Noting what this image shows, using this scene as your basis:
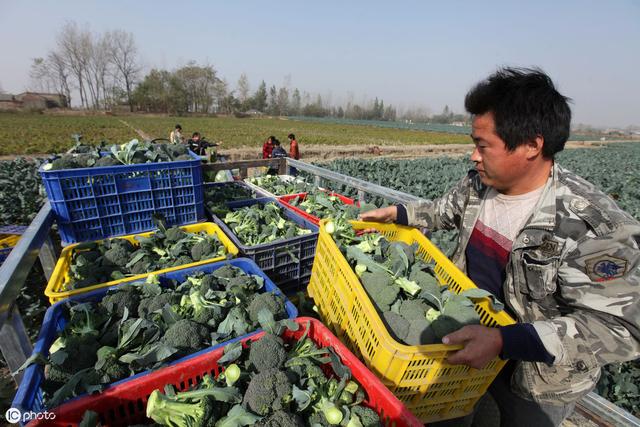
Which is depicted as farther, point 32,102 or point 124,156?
point 32,102

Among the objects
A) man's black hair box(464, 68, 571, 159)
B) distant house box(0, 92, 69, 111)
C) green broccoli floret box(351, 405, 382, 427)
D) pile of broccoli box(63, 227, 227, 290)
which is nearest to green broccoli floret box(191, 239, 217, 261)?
pile of broccoli box(63, 227, 227, 290)

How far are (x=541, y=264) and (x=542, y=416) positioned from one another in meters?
0.89

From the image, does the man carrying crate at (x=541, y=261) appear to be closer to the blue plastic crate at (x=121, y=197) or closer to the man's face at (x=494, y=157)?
the man's face at (x=494, y=157)

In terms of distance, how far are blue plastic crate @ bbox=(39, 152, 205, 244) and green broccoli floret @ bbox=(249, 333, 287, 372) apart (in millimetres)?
1963

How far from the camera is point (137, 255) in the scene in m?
2.41

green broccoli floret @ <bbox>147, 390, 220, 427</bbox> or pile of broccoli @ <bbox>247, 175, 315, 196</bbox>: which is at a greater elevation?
green broccoli floret @ <bbox>147, 390, 220, 427</bbox>

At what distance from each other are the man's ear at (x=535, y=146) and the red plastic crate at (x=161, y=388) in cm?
142

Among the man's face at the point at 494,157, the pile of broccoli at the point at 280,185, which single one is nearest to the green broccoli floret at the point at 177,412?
the man's face at the point at 494,157

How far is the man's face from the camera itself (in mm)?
1696

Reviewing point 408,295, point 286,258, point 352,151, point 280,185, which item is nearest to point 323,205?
point 286,258

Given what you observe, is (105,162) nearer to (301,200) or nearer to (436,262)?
(301,200)

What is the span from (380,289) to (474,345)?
51 centimetres

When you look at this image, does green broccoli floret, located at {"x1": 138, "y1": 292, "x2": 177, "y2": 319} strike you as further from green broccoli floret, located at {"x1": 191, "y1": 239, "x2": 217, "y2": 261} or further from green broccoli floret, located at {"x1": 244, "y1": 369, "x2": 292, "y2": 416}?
green broccoli floret, located at {"x1": 244, "y1": 369, "x2": 292, "y2": 416}

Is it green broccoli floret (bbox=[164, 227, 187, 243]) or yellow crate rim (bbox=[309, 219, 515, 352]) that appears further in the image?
green broccoli floret (bbox=[164, 227, 187, 243])
